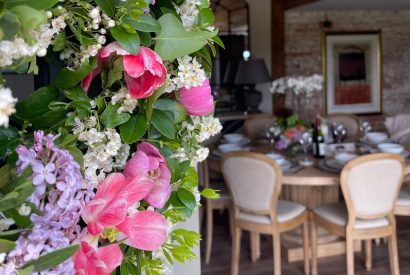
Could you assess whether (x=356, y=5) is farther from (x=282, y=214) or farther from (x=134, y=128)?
(x=134, y=128)

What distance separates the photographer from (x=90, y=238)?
0.60 metres

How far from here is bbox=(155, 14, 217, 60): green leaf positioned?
2.24ft

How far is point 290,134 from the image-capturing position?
412cm

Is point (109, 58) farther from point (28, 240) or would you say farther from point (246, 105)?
point (246, 105)

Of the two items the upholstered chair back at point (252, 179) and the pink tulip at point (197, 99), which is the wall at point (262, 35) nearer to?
the upholstered chair back at point (252, 179)

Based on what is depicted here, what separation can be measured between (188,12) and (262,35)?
6.79 meters

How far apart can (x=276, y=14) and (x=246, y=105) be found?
53.8 inches

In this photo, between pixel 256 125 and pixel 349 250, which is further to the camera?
pixel 256 125

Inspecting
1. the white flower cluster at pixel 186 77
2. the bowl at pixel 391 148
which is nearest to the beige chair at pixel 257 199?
Result: the bowl at pixel 391 148

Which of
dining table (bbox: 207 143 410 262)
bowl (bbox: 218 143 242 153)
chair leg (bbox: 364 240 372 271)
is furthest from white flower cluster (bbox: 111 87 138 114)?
bowl (bbox: 218 143 242 153)

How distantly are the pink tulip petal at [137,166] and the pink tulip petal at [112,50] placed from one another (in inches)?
5.6

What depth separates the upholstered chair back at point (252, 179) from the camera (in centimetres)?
326

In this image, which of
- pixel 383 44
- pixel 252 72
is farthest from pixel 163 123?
pixel 383 44

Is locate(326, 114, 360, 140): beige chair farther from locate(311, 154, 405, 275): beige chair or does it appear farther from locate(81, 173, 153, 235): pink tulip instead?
locate(81, 173, 153, 235): pink tulip
